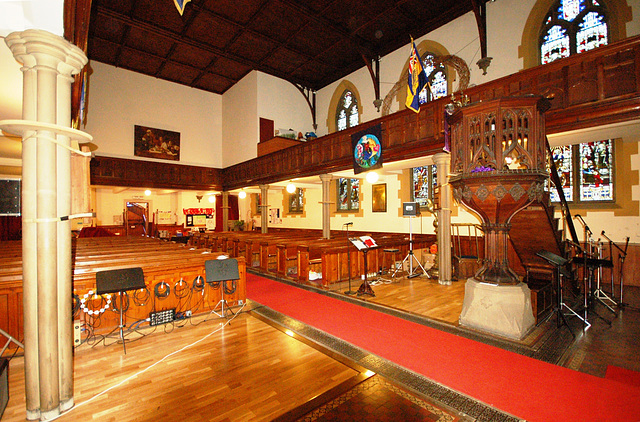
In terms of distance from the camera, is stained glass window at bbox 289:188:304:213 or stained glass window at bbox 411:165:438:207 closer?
stained glass window at bbox 411:165:438:207

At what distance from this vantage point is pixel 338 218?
41.8 feet

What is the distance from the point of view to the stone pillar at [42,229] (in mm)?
2172

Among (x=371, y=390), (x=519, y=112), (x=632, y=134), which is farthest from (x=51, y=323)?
(x=632, y=134)

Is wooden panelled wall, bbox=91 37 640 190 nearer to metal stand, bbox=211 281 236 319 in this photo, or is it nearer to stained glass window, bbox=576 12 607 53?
stained glass window, bbox=576 12 607 53

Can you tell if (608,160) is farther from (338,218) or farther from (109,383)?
(109,383)

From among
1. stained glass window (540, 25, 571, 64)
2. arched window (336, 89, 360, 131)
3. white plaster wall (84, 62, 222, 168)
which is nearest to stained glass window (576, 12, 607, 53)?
stained glass window (540, 25, 571, 64)

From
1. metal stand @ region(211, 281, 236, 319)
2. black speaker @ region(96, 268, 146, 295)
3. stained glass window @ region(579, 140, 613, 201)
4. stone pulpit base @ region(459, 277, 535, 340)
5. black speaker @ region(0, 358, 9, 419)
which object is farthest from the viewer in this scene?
stained glass window @ region(579, 140, 613, 201)

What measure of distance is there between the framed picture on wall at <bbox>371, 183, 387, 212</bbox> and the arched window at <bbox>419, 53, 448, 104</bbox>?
11.1 ft

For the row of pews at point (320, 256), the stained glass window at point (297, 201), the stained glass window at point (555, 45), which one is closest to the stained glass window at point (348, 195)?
the stained glass window at point (297, 201)

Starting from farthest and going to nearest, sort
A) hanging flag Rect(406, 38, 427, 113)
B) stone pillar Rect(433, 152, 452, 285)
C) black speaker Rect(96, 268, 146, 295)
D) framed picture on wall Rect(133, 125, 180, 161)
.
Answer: framed picture on wall Rect(133, 125, 180, 161)
stone pillar Rect(433, 152, 452, 285)
hanging flag Rect(406, 38, 427, 113)
black speaker Rect(96, 268, 146, 295)

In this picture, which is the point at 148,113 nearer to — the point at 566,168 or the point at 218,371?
the point at 218,371

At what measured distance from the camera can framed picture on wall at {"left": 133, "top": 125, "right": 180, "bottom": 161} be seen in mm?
12844

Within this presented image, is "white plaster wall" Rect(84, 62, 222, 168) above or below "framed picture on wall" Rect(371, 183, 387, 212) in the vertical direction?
above

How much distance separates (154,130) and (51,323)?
43.2ft
